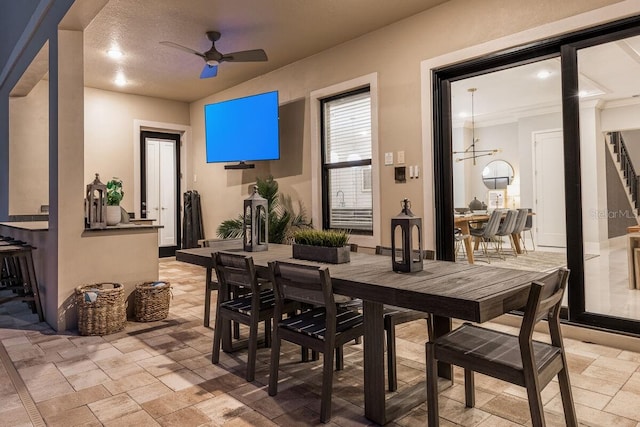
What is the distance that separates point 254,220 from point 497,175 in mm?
7984

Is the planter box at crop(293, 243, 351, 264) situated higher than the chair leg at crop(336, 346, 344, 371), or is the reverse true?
the planter box at crop(293, 243, 351, 264)

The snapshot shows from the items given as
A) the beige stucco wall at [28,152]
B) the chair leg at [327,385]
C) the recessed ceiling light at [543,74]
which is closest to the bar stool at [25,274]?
the beige stucco wall at [28,152]

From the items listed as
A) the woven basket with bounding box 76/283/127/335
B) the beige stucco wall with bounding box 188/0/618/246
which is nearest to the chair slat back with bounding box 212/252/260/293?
the woven basket with bounding box 76/283/127/335

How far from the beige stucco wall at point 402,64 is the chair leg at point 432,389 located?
2268 mm

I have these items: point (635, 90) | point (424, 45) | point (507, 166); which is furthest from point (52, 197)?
point (507, 166)

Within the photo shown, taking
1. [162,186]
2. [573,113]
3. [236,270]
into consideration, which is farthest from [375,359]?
[162,186]

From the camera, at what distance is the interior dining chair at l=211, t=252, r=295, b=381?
8.00ft

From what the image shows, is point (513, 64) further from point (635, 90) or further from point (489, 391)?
point (489, 391)

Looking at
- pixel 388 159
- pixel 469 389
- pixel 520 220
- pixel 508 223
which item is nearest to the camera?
pixel 469 389

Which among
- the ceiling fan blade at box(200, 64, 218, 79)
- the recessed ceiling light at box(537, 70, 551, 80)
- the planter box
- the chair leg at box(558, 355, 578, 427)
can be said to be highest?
the recessed ceiling light at box(537, 70, 551, 80)

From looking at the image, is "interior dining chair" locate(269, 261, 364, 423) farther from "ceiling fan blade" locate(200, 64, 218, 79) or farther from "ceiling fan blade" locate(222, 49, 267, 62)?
"ceiling fan blade" locate(200, 64, 218, 79)

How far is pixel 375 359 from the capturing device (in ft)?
6.41

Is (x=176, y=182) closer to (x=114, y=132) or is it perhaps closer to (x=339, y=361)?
(x=114, y=132)

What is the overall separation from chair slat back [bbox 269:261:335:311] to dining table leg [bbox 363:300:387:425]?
19 centimetres
